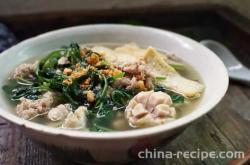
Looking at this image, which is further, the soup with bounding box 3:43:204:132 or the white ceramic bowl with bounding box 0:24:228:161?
the soup with bounding box 3:43:204:132

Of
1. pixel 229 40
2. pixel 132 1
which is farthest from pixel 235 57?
pixel 132 1

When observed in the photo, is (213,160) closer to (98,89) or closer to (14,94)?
(98,89)

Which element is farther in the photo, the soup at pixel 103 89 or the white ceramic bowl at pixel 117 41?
the soup at pixel 103 89

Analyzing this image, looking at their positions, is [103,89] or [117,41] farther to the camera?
[117,41]
